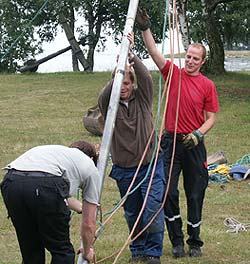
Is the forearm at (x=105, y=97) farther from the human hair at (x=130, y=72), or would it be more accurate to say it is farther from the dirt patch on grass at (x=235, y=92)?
the dirt patch on grass at (x=235, y=92)

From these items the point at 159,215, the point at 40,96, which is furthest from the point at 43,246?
the point at 40,96

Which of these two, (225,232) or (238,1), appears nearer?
(225,232)

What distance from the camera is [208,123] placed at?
600 cm

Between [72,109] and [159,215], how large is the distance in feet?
38.4

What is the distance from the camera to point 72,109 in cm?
1734

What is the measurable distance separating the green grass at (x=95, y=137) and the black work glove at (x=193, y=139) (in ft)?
3.34

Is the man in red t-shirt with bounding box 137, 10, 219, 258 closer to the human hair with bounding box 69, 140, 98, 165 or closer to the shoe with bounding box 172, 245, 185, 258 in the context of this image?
the shoe with bounding box 172, 245, 185, 258

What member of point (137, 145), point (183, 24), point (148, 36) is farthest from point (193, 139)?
point (183, 24)

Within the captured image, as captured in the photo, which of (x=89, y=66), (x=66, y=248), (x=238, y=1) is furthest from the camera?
(x=89, y=66)

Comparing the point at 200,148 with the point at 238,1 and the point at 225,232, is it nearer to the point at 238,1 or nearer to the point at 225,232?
the point at 225,232

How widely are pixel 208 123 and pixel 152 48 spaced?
78 centimetres

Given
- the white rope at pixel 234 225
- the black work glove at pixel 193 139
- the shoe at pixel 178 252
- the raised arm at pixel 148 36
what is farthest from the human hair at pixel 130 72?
the white rope at pixel 234 225

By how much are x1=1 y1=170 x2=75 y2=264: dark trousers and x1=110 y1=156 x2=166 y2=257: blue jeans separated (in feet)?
4.17

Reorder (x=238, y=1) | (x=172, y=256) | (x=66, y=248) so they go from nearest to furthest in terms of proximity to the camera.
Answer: (x=66, y=248), (x=172, y=256), (x=238, y=1)
